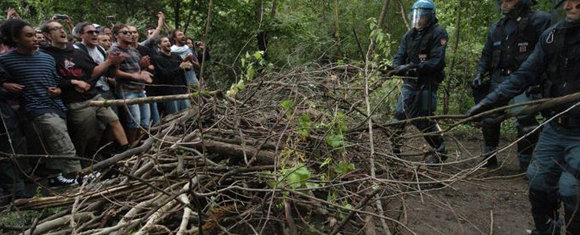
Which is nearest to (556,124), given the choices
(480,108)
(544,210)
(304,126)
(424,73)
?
(480,108)

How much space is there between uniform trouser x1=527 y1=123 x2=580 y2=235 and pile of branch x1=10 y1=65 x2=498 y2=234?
60 centimetres

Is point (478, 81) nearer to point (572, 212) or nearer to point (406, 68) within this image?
point (406, 68)

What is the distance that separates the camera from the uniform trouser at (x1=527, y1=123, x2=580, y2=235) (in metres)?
2.68

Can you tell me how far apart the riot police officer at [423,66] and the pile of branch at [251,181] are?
1.22 metres

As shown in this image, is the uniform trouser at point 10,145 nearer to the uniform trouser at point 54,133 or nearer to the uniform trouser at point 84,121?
the uniform trouser at point 54,133

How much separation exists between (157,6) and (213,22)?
126 centimetres

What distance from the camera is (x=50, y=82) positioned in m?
4.32

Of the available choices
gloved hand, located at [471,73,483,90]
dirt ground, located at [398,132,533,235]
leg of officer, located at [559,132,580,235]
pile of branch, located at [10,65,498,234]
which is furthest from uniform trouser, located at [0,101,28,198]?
gloved hand, located at [471,73,483,90]

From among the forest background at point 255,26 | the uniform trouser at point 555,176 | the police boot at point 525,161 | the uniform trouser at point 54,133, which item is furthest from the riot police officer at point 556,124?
the forest background at point 255,26

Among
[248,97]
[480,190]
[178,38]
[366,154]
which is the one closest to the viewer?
[366,154]

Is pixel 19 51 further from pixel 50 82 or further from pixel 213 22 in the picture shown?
pixel 213 22

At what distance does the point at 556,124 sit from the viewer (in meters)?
2.88

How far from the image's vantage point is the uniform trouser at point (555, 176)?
8.79 feet

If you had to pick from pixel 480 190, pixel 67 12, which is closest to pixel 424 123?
pixel 480 190
